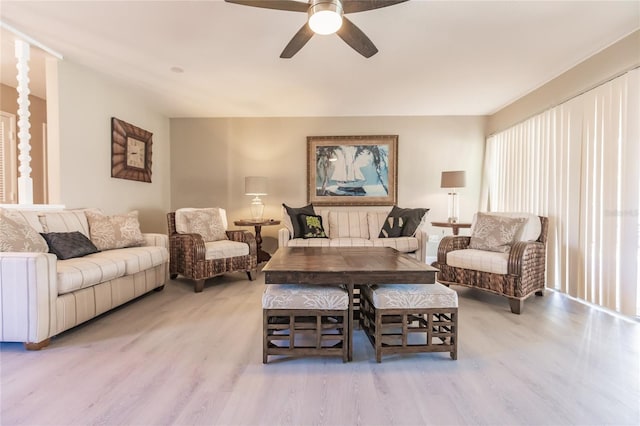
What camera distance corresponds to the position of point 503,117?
14.3ft

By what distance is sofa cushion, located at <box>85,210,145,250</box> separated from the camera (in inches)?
111

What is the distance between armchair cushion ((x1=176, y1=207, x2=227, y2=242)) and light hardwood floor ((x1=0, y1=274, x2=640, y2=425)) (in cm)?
134

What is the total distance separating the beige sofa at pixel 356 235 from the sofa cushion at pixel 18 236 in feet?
7.17

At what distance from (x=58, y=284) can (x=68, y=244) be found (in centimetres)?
58

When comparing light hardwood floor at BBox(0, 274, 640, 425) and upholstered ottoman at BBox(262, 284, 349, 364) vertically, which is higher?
upholstered ottoman at BBox(262, 284, 349, 364)

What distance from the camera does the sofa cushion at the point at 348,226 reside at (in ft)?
13.3

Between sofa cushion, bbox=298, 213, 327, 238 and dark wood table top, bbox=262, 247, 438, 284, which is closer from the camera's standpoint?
dark wood table top, bbox=262, 247, 438, 284

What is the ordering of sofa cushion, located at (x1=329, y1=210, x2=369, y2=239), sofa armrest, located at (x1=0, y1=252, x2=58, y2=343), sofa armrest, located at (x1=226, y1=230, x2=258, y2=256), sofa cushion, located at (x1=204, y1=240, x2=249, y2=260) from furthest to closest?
sofa cushion, located at (x1=329, y1=210, x2=369, y2=239), sofa armrest, located at (x1=226, y1=230, x2=258, y2=256), sofa cushion, located at (x1=204, y1=240, x2=249, y2=260), sofa armrest, located at (x1=0, y1=252, x2=58, y2=343)

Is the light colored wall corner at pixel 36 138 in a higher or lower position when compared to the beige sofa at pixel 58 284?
higher

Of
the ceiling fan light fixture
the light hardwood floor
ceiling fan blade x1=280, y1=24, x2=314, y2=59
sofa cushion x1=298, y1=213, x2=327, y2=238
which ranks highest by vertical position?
ceiling fan blade x1=280, y1=24, x2=314, y2=59

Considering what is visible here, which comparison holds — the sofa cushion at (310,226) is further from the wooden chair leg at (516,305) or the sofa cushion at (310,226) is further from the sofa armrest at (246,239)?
the wooden chair leg at (516,305)

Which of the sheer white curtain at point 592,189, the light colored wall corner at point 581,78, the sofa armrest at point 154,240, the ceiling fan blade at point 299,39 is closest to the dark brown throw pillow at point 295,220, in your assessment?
the sofa armrest at point 154,240

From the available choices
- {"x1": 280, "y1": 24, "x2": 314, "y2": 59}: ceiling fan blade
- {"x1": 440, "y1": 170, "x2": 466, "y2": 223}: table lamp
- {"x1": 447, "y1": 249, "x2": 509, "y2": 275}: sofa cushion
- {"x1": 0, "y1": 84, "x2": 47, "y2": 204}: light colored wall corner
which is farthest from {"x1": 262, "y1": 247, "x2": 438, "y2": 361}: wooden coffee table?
{"x1": 0, "y1": 84, "x2": 47, "y2": 204}: light colored wall corner

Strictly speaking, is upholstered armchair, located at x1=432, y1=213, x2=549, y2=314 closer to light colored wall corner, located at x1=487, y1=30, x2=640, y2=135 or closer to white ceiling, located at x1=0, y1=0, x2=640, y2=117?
light colored wall corner, located at x1=487, y1=30, x2=640, y2=135
